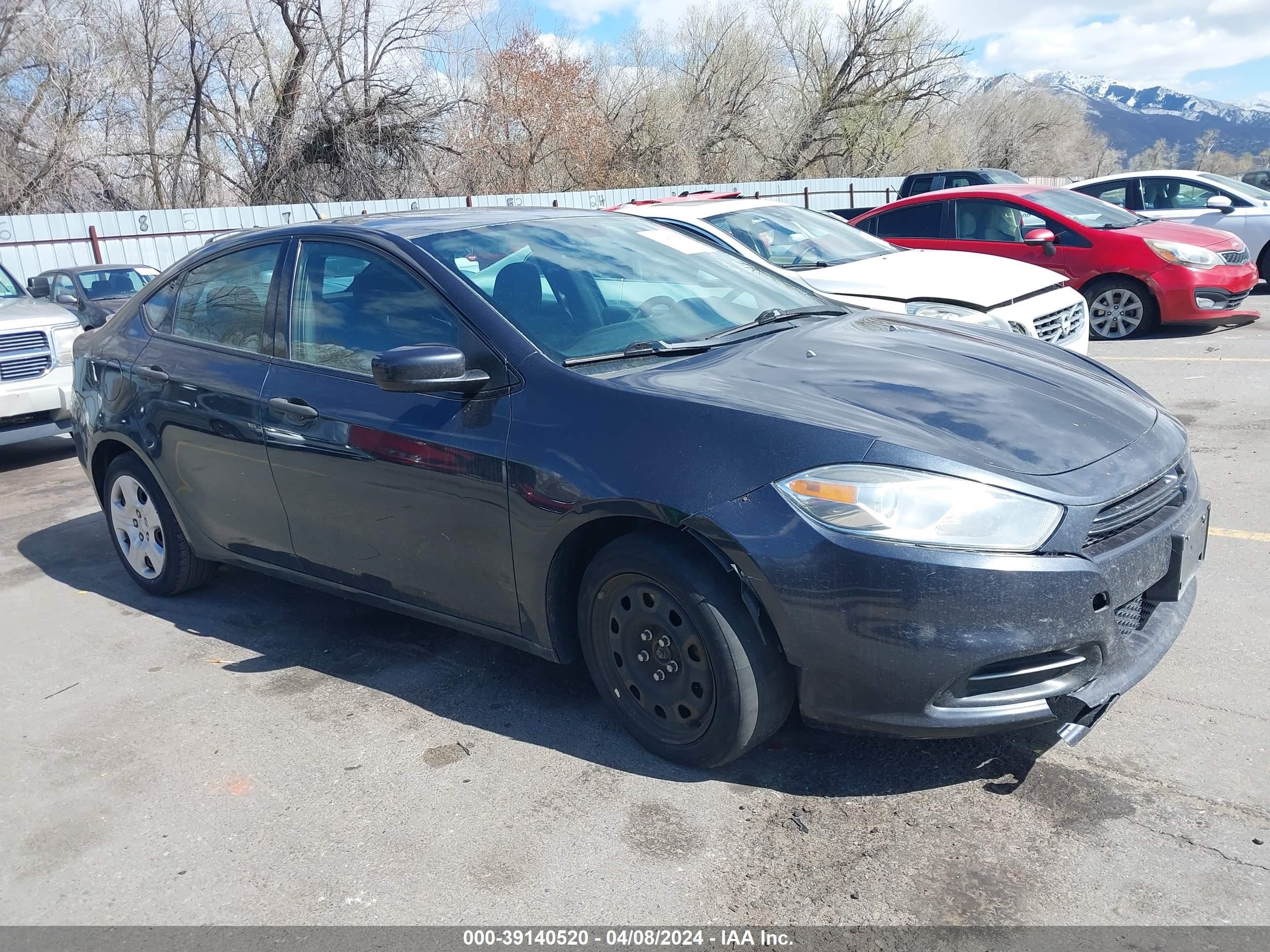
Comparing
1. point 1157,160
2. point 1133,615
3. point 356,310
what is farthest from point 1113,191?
point 1157,160

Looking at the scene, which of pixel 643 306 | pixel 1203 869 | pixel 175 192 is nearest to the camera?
pixel 1203 869

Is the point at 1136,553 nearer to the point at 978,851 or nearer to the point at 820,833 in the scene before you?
the point at 978,851

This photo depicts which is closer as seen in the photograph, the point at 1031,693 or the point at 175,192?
the point at 1031,693

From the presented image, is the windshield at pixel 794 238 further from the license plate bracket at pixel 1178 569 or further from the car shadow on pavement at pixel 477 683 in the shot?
the license plate bracket at pixel 1178 569

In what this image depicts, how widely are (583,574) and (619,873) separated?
0.92m

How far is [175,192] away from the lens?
25.7 metres

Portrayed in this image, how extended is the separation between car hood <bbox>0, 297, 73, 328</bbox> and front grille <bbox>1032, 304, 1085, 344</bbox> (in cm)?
713

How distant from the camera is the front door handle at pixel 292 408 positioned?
3879mm

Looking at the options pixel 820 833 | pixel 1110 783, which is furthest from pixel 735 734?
pixel 1110 783

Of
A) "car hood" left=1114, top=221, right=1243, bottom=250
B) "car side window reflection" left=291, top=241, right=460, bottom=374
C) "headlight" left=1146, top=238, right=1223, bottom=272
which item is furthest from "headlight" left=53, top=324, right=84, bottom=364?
"headlight" left=1146, top=238, right=1223, bottom=272

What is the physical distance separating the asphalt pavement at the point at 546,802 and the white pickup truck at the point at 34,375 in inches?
150

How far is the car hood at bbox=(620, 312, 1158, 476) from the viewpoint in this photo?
2893mm

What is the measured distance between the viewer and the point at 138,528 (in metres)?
5.04

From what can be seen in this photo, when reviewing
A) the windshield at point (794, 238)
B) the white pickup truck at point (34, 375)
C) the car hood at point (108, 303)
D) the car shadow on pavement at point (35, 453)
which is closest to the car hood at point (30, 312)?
the white pickup truck at point (34, 375)
